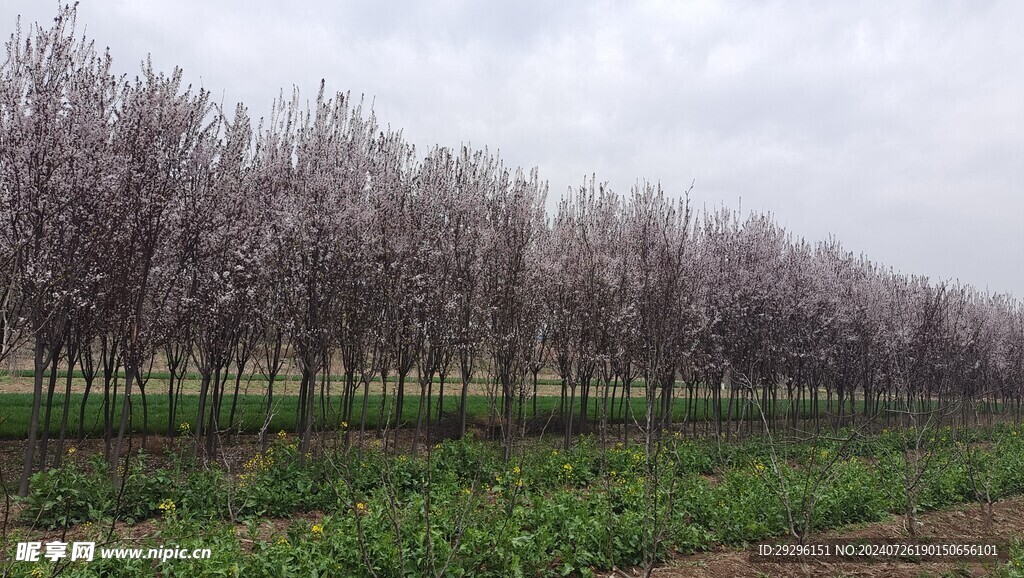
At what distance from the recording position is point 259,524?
265 inches

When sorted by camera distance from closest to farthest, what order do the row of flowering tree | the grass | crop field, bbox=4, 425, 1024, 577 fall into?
1. crop field, bbox=4, 425, 1024, 577
2. the row of flowering tree
3. the grass

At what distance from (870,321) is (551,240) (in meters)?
12.5

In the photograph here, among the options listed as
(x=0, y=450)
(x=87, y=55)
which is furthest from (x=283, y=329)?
(x=0, y=450)

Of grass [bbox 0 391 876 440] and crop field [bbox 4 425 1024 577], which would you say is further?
grass [bbox 0 391 876 440]

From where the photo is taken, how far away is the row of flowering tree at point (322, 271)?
7.42 meters

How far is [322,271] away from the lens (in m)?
9.11

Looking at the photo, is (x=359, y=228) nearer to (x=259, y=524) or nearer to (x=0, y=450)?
(x=259, y=524)

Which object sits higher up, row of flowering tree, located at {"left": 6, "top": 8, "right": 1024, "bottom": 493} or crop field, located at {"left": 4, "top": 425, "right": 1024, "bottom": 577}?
row of flowering tree, located at {"left": 6, "top": 8, "right": 1024, "bottom": 493}

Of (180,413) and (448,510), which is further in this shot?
(180,413)

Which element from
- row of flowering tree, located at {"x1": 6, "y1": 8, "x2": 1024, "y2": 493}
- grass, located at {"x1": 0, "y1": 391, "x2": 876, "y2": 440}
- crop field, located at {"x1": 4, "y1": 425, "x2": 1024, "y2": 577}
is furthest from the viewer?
grass, located at {"x1": 0, "y1": 391, "x2": 876, "y2": 440}

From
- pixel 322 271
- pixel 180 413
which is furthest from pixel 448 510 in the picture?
pixel 180 413

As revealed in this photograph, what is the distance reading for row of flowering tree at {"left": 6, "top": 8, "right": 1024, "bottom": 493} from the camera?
7.42 metres

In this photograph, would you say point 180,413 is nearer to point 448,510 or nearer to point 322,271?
point 322,271

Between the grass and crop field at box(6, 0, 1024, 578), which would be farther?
the grass
